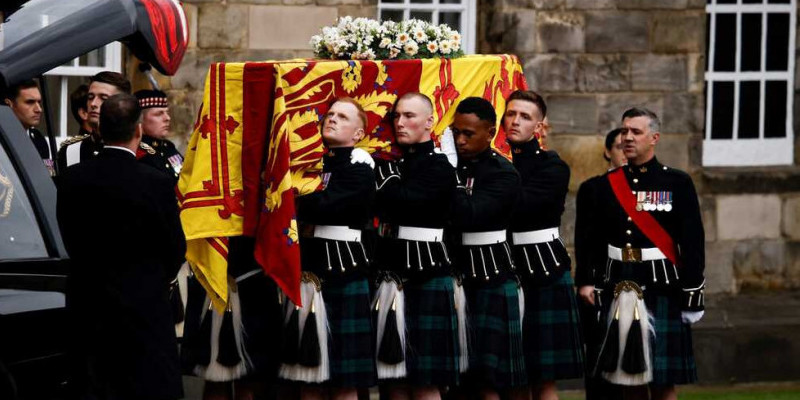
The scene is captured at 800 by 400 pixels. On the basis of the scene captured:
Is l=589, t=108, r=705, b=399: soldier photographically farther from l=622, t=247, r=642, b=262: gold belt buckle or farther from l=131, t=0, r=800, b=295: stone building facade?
l=131, t=0, r=800, b=295: stone building facade

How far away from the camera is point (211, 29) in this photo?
11.7 metres

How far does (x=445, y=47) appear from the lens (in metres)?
8.82

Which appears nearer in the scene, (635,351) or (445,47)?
(445,47)

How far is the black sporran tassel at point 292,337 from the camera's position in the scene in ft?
27.2

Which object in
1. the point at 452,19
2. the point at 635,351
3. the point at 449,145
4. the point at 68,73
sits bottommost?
the point at 635,351

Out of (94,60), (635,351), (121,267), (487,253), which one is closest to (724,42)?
Answer: (94,60)

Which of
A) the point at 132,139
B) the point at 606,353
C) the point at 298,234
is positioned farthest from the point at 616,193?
the point at 132,139

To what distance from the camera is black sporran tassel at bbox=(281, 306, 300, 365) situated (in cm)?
829

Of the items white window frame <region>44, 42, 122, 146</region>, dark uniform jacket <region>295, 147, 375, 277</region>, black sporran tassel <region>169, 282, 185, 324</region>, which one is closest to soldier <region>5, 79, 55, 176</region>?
black sporran tassel <region>169, 282, 185, 324</region>

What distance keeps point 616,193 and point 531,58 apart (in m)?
3.39

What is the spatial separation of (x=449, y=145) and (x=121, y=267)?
2331 millimetres

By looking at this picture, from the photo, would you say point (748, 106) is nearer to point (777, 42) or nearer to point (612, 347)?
point (777, 42)

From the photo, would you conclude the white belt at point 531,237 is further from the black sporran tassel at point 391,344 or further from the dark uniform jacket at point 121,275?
the dark uniform jacket at point 121,275

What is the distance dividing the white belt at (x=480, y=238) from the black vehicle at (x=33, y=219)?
230cm
